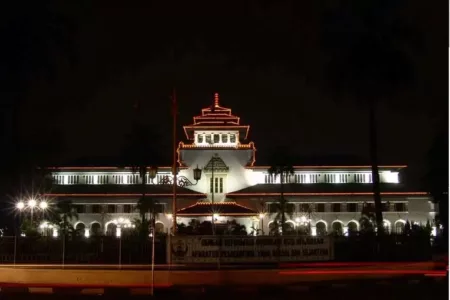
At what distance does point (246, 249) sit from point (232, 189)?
2067 inches

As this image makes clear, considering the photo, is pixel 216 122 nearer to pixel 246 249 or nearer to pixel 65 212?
pixel 65 212

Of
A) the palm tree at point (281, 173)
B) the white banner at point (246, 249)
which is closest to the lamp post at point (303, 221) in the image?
the palm tree at point (281, 173)

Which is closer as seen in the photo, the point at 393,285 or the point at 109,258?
the point at 393,285

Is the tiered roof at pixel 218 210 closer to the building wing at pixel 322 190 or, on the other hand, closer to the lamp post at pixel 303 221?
the building wing at pixel 322 190

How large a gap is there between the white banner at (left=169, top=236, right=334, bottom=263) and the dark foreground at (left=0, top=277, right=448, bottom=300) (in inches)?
136

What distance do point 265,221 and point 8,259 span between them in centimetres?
4258

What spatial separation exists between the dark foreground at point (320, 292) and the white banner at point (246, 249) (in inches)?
136

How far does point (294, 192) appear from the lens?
256 ft

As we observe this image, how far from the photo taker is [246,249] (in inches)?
1056

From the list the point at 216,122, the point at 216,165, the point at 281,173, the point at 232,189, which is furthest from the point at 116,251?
the point at 216,122

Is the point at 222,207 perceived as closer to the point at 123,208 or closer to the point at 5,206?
the point at 123,208

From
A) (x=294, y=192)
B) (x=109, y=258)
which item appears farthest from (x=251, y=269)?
(x=294, y=192)

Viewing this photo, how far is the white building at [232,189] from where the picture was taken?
7625cm

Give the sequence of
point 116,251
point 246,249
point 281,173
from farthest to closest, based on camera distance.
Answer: point 281,173, point 116,251, point 246,249
